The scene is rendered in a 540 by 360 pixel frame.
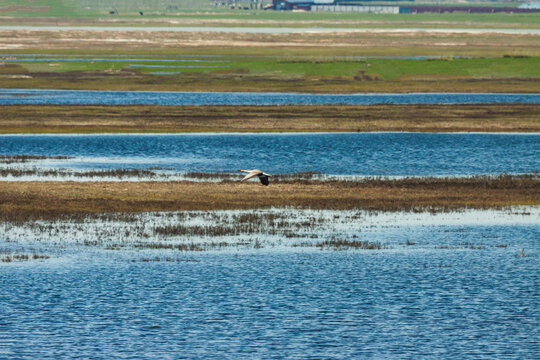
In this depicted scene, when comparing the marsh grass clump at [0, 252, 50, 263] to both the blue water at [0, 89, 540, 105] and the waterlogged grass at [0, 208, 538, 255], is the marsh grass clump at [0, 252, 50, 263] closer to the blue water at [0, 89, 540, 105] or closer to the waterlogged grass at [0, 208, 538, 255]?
the waterlogged grass at [0, 208, 538, 255]

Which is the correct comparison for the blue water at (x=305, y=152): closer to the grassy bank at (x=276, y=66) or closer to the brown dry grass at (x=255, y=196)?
the brown dry grass at (x=255, y=196)

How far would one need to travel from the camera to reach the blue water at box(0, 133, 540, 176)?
184 ft

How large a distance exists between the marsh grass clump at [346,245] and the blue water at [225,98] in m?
55.6

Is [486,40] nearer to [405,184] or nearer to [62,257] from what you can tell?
[405,184]

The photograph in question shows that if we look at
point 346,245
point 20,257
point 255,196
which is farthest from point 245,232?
point 20,257

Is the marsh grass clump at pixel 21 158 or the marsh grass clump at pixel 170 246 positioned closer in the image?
the marsh grass clump at pixel 170 246

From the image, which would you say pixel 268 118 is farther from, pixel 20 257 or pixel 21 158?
pixel 20 257

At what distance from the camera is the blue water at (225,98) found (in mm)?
92456

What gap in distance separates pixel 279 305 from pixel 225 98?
71.2 meters

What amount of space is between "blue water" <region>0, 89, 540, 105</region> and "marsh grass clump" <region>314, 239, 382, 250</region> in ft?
183

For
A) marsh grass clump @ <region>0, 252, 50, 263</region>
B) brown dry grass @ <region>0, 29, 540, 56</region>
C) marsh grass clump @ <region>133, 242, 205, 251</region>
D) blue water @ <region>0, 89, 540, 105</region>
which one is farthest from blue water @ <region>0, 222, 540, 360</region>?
brown dry grass @ <region>0, 29, 540, 56</region>

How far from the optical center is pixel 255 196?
46.2m

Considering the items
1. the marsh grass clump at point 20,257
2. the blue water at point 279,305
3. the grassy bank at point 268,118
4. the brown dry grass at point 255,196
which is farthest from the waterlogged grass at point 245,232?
Result: the grassy bank at point 268,118

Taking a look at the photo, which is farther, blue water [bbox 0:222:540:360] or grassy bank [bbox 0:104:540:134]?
grassy bank [bbox 0:104:540:134]
